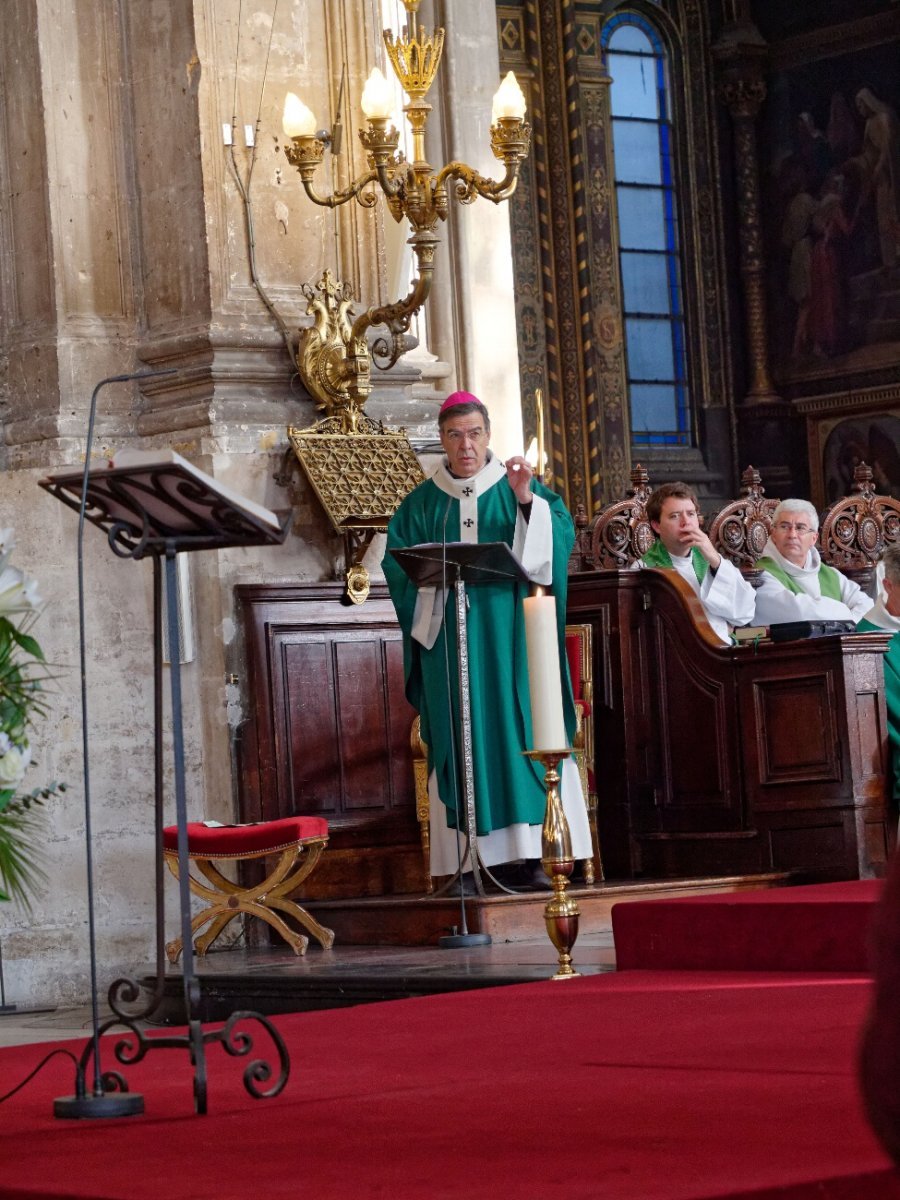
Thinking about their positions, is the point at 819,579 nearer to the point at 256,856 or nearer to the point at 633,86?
the point at 256,856

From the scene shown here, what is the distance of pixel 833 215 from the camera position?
19250mm

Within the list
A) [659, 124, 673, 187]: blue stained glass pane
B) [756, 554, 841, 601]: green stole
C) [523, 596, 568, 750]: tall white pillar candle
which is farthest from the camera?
[659, 124, 673, 187]: blue stained glass pane

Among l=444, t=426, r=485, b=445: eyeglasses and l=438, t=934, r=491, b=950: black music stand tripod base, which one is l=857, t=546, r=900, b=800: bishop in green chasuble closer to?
l=444, t=426, r=485, b=445: eyeglasses

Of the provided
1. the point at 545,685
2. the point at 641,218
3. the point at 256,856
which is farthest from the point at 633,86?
the point at 545,685

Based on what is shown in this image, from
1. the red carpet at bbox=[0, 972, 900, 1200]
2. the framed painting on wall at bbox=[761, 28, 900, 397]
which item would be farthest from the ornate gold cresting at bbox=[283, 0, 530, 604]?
the framed painting on wall at bbox=[761, 28, 900, 397]

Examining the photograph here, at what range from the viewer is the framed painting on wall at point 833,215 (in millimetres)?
18875

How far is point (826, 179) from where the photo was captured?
1927cm

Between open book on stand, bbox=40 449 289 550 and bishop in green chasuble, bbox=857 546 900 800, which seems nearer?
open book on stand, bbox=40 449 289 550

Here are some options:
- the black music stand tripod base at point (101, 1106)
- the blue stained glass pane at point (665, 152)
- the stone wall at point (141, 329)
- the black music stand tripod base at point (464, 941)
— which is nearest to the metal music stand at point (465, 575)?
the black music stand tripod base at point (464, 941)

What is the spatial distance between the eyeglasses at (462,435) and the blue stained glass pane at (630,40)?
12074 mm

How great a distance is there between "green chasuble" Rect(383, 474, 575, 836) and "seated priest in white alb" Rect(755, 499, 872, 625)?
1.30 m

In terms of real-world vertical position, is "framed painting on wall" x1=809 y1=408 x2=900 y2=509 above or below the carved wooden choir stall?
above

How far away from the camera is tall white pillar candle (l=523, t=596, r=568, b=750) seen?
215 inches

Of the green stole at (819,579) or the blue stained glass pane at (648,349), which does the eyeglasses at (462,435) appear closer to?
the green stole at (819,579)
